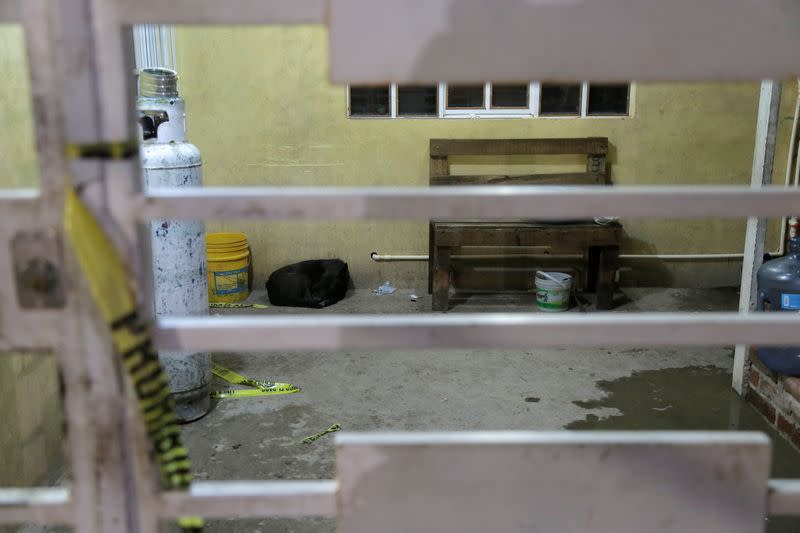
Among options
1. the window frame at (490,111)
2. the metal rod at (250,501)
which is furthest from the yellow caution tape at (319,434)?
the window frame at (490,111)

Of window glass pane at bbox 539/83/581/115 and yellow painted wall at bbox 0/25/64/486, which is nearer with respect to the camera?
yellow painted wall at bbox 0/25/64/486

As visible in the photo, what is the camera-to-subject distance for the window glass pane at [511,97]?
20.5 ft

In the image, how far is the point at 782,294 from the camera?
12.6 feet

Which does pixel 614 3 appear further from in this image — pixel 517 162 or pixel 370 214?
pixel 517 162

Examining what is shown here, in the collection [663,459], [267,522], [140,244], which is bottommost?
[267,522]

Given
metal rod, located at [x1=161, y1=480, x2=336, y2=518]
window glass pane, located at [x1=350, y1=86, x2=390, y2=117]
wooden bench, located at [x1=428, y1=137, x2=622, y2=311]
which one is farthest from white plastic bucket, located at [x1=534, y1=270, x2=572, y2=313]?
metal rod, located at [x1=161, y1=480, x2=336, y2=518]

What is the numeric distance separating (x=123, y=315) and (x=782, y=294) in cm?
366

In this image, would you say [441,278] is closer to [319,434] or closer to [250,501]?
[319,434]

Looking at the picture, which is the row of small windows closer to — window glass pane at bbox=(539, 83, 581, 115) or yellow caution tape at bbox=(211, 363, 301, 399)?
window glass pane at bbox=(539, 83, 581, 115)

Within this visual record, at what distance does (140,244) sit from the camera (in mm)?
1152

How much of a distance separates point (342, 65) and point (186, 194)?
1.03 ft

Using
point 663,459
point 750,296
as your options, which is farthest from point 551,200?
point 750,296

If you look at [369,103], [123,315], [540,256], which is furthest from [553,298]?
[123,315]

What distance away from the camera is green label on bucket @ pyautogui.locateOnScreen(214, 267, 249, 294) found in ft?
19.5
